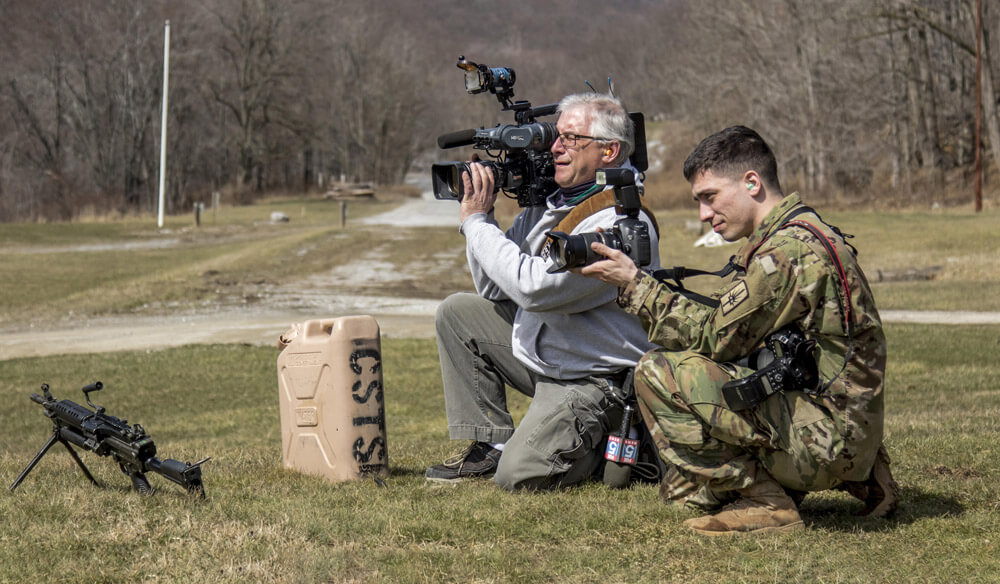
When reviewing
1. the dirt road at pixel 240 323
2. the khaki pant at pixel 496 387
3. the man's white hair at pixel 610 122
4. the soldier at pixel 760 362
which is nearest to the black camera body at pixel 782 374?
the soldier at pixel 760 362

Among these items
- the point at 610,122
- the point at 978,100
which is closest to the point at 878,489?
the point at 610,122

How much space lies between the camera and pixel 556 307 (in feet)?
14.8

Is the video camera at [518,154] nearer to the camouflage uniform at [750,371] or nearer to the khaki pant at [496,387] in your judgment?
the khaki pant at [496,387]

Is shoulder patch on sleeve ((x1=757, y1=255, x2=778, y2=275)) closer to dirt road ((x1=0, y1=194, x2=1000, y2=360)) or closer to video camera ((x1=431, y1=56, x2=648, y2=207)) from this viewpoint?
video camera ((x1=431, y1=56, x2=648, y2=207))

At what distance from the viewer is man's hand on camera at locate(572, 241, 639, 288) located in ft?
12.6

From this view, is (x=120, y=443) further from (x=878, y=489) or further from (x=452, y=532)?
(x=878, y=489)

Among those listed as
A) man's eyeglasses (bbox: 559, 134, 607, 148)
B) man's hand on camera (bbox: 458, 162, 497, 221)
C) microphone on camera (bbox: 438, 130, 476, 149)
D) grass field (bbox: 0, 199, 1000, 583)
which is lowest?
grass field (bbox: 0, 199, 1000, 583)

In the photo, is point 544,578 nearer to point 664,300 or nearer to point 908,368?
point 664,300

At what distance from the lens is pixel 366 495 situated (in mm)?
4531

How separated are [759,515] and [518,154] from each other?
2.09 meters

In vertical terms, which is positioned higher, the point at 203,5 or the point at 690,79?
the point at 203,5

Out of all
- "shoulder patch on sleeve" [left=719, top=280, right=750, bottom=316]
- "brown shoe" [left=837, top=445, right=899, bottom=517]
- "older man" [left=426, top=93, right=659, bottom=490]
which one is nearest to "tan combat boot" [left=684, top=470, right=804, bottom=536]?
"brown shoe" [left=837, top=445, right=899, bottom=517]

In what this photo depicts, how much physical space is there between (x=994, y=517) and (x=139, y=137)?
63.4m

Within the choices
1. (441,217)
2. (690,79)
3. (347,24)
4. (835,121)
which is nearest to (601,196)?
(441,217)
